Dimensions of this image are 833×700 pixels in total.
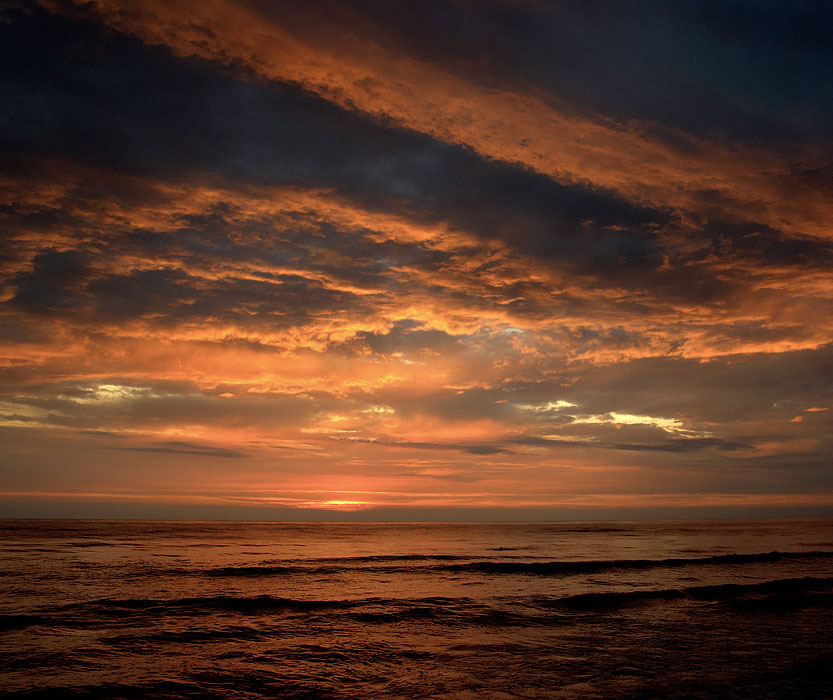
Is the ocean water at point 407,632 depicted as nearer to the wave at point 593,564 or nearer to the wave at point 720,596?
the wave at point 720,596

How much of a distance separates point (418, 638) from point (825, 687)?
8568mm

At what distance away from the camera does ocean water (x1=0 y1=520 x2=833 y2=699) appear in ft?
33.1

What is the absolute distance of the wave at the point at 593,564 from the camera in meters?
30.3

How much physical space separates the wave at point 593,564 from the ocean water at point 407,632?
55.4 inches

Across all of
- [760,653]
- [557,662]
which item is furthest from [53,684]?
[760,653]

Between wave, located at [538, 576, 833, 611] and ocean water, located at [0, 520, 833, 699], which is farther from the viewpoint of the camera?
wave, located at [538, 576, 833, 611]

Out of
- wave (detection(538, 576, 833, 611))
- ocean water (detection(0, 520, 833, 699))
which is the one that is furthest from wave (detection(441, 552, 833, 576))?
wave (detection(538, 576, 833, 611))

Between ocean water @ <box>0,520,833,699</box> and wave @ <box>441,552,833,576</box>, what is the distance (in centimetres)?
141

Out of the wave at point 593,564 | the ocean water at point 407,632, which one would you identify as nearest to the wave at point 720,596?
the ocean water at point 407,632

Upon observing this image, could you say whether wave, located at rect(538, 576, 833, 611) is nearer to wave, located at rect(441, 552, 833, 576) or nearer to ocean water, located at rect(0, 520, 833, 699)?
ocean water, located at rect(0, 520, 833, 699)

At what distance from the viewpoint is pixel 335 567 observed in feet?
99.8

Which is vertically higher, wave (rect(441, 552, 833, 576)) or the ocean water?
the ocean water

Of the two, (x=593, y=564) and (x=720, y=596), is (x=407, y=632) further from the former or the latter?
(x=593, y=564)

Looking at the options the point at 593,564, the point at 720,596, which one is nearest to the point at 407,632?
the point at 720,596
